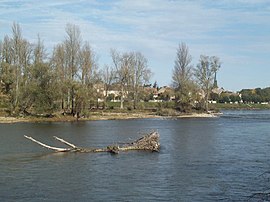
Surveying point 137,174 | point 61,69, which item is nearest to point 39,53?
point 61,69

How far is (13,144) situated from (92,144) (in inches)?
277

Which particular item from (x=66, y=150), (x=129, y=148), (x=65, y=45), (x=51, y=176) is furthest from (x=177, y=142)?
(x=65, y=45)

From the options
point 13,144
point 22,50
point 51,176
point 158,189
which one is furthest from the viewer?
point 22,50

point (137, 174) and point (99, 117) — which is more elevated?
point (99, 117)

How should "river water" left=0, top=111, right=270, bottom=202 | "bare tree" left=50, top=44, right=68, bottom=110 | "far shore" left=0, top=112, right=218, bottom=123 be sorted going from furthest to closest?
"bare tree" left=50, top=44, right=68, bottom=110 < "far shore" left=0, top=112, right=218, bottom=123 < "river water" left=0, top=111, right=270, bottom=202

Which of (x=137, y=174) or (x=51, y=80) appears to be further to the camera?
(x=51, y=80)

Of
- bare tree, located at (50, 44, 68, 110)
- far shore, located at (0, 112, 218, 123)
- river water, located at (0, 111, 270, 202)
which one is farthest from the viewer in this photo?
bare tree, located at (50, 44, 68, 110)

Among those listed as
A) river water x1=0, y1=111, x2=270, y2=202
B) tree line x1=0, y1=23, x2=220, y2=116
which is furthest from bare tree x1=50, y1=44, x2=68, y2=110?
river water x1=0, y1=111, x2=270, y2=202

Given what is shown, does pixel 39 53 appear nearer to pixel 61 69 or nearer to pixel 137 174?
pixel 61 69

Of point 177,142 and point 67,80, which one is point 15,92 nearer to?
point 67,80

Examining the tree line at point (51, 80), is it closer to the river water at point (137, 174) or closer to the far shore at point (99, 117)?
the far shore at point (99, 117)

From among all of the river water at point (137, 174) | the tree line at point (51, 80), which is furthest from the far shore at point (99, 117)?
the river water at point (137, 174)

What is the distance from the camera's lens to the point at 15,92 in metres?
71.3

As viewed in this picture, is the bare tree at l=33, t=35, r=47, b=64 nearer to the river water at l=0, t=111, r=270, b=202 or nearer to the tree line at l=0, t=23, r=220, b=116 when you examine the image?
the tree line at l=0, t=23, r=220, b=116
